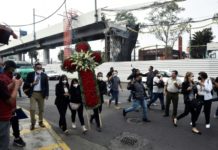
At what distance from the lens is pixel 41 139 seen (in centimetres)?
769

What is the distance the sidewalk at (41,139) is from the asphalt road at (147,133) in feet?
0.69

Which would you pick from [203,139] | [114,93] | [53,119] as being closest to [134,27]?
[114,93]

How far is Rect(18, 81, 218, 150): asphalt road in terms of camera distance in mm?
7457

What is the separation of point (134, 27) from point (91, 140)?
80.5ft

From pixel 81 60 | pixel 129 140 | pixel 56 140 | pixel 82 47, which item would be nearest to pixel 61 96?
pixel 81 60

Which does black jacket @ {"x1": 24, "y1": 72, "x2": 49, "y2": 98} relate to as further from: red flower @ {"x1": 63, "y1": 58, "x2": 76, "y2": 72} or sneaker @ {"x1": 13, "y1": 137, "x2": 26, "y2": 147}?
sneaker @ {"x1": 13, "y1": 137, "x2": 26, "y2": 147}

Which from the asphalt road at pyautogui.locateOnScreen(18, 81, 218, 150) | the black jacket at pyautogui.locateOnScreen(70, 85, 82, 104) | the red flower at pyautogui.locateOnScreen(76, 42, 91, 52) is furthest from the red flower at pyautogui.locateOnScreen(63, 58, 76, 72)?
the asphalt road at pyautogui.locateOnScreen(18, 81, 218, 150)

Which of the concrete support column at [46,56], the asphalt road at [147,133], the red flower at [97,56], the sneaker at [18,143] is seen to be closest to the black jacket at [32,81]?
the asphalt road at [147,133]

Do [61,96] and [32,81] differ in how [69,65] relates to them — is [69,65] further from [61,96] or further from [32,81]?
[32,81]

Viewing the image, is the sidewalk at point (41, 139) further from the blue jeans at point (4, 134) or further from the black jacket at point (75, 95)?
the blue jeans at point (4, 134)

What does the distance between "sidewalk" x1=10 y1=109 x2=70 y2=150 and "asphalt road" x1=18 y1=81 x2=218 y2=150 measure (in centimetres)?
21

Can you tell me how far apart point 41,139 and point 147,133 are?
290 cm

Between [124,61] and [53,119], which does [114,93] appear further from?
[124,61]

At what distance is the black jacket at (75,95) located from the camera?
8.53 meters
